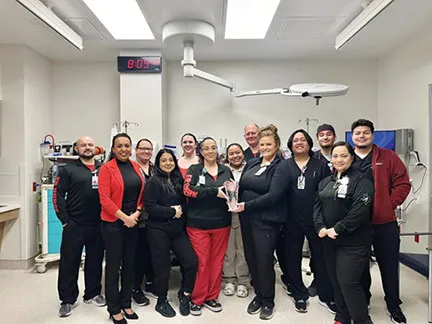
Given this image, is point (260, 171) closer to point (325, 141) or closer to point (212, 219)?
point (212, 219)

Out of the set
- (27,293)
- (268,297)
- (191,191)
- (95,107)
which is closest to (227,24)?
(191,191)

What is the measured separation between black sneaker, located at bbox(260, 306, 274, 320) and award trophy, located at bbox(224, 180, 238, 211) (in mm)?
929

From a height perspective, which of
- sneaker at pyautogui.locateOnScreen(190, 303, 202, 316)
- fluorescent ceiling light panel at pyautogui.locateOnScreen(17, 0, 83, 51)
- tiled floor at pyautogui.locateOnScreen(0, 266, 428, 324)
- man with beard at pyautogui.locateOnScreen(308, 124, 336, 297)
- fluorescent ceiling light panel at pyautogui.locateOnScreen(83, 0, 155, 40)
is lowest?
tiled floor at pyautogui.locateOnScreen(0, 266, 428, 324)

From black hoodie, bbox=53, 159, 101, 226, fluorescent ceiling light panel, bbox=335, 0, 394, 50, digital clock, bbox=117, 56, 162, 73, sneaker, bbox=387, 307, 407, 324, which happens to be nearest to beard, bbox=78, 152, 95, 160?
black hoodie, bbox=53, 159, 101, 226

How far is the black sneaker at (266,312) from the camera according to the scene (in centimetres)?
297

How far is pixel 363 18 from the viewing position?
3.25 metres

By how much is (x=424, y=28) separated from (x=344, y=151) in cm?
235

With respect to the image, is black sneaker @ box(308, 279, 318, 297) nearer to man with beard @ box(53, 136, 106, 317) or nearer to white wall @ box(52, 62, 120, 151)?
man with beard @ box(53, 136, 106, 317)

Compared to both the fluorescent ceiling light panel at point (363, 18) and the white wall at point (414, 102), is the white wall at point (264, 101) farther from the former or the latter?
the fluorescent ceiling light panel at point (363, 18)

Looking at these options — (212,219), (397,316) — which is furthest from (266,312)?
(397,316)

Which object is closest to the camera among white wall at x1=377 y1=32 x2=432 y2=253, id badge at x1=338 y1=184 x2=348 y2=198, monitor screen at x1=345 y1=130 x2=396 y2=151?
id badge at x1=338 y1=184 x2=348 y2=198

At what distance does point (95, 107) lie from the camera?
527cm

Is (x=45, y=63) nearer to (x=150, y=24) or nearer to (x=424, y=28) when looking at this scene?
(x=150, y=24)

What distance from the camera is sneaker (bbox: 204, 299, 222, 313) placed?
309cm
